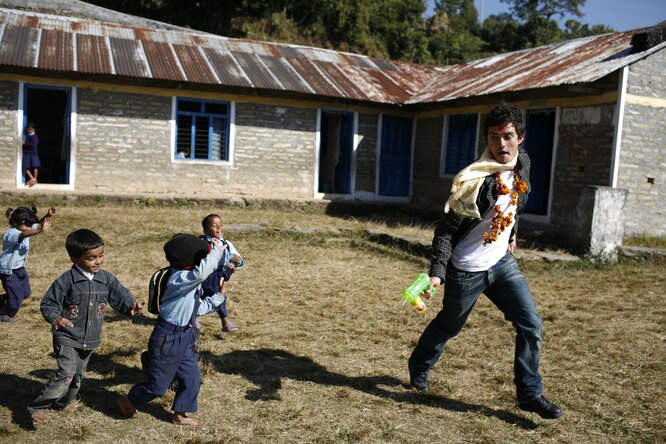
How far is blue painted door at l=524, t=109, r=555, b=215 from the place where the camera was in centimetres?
1231

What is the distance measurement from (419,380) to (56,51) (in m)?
11.6

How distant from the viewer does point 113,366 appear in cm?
Answer: 439

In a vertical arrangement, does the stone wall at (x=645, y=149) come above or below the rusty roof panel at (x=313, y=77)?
below

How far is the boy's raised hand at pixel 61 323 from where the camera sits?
3.46m

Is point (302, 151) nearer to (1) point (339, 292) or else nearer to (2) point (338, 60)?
(2) point (338, 60)

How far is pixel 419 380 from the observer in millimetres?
4129

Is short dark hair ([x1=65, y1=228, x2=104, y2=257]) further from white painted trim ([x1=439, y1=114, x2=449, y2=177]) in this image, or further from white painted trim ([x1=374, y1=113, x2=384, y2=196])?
white painted trim ([x1=374, y1=113, x2=384, y2=196])

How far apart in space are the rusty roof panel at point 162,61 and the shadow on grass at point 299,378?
9469 mm

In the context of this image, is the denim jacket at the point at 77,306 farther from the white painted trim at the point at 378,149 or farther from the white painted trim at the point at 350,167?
the white painted trim at the point at 378,149

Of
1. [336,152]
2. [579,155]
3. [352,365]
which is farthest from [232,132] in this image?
[352,365]

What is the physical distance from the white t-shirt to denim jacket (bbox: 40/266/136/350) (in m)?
2.14

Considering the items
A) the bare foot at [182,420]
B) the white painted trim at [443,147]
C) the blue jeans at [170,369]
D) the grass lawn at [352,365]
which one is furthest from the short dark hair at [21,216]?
the white painted trim at [443,147]

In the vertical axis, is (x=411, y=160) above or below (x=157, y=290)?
above

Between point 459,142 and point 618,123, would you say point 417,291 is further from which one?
point 459,142
